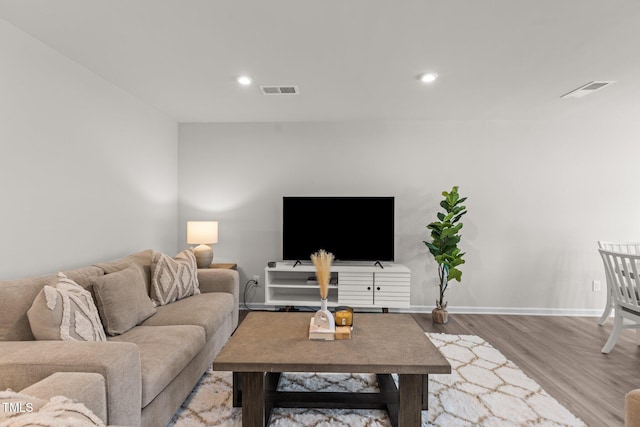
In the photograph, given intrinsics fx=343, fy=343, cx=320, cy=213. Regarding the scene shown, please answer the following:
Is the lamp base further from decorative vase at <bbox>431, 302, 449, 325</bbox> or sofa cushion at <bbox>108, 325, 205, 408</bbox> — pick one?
decorative vase at <bbox>431, 302, 449, 325</bbox>

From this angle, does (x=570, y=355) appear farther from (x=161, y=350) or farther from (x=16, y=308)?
(x=16, y=308)

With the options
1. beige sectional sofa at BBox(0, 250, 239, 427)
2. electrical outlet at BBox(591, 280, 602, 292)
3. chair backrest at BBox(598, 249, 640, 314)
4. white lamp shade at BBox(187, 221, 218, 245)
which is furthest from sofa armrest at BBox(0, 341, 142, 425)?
electrical outlet at BBox(591, 280, 602, 292)

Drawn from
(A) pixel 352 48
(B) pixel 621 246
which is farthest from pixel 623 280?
(A) pixel 352 48

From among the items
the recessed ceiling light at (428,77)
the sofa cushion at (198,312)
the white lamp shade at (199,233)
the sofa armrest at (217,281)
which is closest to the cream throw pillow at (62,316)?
the sofa cushion at (198,312)

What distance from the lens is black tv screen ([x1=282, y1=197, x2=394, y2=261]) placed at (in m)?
4.08

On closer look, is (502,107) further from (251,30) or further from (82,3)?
(82,3)

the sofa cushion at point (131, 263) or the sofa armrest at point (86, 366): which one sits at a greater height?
the sofa cushion at point (131, 263)

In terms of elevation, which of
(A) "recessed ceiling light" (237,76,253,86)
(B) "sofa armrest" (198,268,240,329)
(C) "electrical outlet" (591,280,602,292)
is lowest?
(C) "electrical outlet" (591,280,602,292)

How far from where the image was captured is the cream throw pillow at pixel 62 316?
1.71 m

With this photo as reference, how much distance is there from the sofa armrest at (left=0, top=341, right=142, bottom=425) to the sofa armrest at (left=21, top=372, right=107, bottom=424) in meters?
0.06

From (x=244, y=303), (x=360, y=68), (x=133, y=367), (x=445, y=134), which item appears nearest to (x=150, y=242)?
(x=244, y=303)

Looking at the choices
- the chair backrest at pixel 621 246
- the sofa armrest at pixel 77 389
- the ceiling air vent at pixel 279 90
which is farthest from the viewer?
the chair backrest at pixel 621 246

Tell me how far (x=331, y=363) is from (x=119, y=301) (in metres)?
1.46

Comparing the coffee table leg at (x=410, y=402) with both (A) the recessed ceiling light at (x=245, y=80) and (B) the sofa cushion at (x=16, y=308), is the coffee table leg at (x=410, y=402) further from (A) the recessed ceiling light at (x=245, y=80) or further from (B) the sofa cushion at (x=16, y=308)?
(A) the recessed ceiling light at (x=245, y=80)
